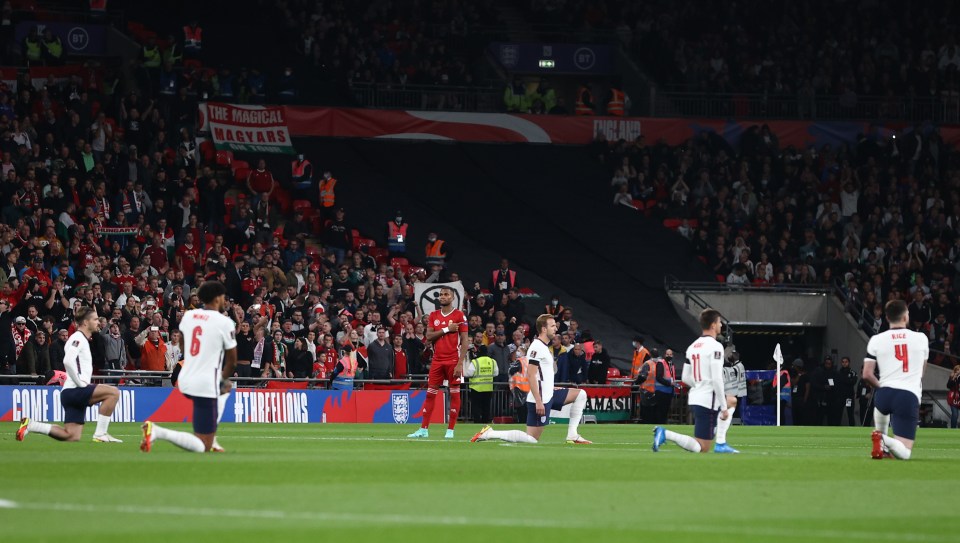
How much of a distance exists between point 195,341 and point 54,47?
27.2 meters

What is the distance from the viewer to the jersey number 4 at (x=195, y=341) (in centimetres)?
1556

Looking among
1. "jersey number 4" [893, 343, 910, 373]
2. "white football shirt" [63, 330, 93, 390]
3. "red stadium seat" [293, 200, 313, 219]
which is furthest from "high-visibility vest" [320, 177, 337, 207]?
"jersey number 4" [893, 343, 910, 373]

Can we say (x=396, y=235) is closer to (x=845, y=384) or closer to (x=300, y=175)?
(x=300, y=175)

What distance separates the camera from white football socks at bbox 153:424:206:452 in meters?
15.6

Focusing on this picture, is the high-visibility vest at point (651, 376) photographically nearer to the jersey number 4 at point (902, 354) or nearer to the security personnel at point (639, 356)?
the security personnel at point (639, 356)

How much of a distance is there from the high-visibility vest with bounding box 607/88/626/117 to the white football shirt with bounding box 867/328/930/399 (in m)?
31.9

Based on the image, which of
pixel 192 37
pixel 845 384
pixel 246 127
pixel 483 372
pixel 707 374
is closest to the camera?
pixel 707 374

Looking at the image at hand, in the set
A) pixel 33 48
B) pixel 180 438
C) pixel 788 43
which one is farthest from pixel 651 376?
pixel 180 438

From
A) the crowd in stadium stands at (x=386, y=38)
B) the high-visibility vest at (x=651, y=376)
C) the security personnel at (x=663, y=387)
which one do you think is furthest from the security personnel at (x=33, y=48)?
the security personnel at (x=663, y=387)

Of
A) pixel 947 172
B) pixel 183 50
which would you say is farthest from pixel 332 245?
pixel 947 172

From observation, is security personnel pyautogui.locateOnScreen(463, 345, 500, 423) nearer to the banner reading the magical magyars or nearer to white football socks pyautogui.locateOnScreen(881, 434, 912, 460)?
the banner reading the magical magyars

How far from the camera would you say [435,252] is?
39719 millimetres

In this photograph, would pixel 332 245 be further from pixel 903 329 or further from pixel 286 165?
pixel 903 329

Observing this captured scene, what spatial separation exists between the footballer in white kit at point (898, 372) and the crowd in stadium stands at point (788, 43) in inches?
1316
